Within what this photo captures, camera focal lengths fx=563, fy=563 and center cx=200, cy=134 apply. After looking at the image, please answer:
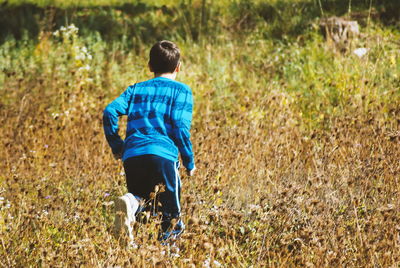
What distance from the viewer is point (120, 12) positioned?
39.0 ft

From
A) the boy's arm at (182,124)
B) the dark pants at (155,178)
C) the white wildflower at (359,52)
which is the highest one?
the boy's arm at (182,124)

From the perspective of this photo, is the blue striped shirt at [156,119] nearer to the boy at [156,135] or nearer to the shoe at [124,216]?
the boy at [156,135]

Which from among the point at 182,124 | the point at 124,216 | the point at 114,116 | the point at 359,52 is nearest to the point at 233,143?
the point at 182,124

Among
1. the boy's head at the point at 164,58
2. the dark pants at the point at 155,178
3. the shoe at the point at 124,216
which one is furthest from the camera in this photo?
the boy's head at the point at 164,58

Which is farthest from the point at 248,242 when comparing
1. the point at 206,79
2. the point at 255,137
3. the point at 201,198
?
the point at 206,79

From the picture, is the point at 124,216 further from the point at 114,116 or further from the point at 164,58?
the point at 164,58

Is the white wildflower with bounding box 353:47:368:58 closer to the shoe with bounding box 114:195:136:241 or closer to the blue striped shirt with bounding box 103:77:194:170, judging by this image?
the blue striped shirt with bounding box 103:77:194:170

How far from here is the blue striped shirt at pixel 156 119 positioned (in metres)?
3.38

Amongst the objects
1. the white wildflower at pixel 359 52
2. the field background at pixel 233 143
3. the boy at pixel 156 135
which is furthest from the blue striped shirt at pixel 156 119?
the white wildflower at pixel 359 52

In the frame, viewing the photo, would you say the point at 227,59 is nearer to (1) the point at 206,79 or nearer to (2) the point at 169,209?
(1) the point at 206,79

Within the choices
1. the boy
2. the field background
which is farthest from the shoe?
the boy

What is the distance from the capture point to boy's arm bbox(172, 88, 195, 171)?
338 centimetres

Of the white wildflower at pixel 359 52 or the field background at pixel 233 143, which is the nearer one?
the field background at pixel 233 143

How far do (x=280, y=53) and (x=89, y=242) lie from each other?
618cm
